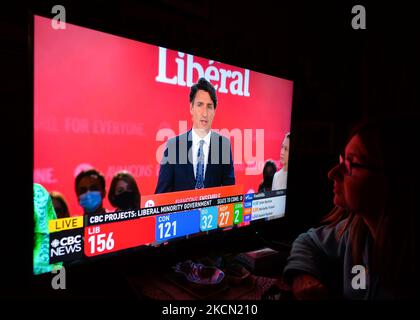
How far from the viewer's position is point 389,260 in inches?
31.6

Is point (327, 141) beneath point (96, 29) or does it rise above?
beneath

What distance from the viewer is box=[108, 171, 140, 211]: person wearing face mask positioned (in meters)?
0.96

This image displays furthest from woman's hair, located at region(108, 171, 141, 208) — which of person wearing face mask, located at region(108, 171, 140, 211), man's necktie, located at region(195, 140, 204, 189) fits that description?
man's necktie, located at region(195, 140, 204, 189)

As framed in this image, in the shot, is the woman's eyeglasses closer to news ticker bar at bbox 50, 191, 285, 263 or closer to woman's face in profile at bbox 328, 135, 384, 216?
woman's face in profile at bbox 328, 135, 384, 216

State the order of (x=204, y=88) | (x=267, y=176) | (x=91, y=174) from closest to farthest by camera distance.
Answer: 1. (x=91, y=174)
2. (x=204, y=88)
3. (x=267, y=176)

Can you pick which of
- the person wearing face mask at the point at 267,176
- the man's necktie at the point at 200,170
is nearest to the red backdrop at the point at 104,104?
the man's necktie at the point at 200,170

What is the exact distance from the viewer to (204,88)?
115 cm

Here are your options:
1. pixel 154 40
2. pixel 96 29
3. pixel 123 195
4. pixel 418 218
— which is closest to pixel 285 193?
pixel 418 218

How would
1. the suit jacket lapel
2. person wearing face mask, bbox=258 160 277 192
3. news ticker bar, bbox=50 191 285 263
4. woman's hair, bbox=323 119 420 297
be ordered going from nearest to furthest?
woman's hair, bbox=323 119 420 297 → news ticker bar, bbox=50 191 285 263 → the suit jacket lapel → person wearing face mask, bbox=258 160 277 192

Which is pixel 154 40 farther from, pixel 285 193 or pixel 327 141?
pixel 327 141

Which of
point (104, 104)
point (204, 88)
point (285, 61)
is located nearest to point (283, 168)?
point (204, 88)

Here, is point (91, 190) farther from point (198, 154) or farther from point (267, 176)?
point (267, 176)

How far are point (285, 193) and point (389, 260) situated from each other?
71cm

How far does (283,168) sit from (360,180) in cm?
64
